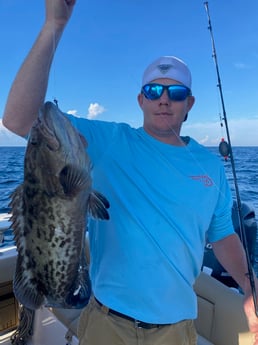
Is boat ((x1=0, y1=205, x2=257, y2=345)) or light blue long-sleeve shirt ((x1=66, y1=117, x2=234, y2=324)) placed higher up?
light blue long-sleeve shirt ((x1=66, y1=117, x2=234, y2=324))

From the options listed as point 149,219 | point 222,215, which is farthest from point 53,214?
point 222,215

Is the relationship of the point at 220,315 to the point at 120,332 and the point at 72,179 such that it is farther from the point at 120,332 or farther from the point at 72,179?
the point at 72,179

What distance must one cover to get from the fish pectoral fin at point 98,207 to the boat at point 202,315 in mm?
1555

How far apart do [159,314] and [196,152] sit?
1021 millimetres

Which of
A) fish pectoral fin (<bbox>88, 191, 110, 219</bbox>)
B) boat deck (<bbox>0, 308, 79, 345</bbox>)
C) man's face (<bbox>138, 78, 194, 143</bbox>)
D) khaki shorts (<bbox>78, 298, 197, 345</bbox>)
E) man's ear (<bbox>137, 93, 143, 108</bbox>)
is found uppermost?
man's ear (<bbox>137, 93, 143, 108</bbox>)

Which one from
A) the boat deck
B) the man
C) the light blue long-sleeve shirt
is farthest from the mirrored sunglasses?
the boat deck

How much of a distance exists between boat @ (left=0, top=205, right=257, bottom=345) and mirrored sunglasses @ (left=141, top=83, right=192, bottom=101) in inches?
73.1

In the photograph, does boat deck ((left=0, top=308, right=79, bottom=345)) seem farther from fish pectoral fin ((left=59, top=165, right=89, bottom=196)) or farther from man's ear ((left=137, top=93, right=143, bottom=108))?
man's ear ((left=137, top=93, right=143, bottom=108))

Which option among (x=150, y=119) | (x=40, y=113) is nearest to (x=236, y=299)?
(x=150, y=119)

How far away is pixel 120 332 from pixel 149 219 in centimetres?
62

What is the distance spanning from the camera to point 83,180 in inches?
62.5

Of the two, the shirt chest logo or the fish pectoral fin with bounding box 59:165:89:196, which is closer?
the fish pectoral fin with bounding box 59:165:89:196

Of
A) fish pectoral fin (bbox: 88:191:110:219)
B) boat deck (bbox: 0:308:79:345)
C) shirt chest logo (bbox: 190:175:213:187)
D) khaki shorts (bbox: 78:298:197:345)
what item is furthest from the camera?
boat deck (bbox: 0:308:79:345)

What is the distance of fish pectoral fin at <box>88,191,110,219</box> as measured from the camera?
5.05 ft
